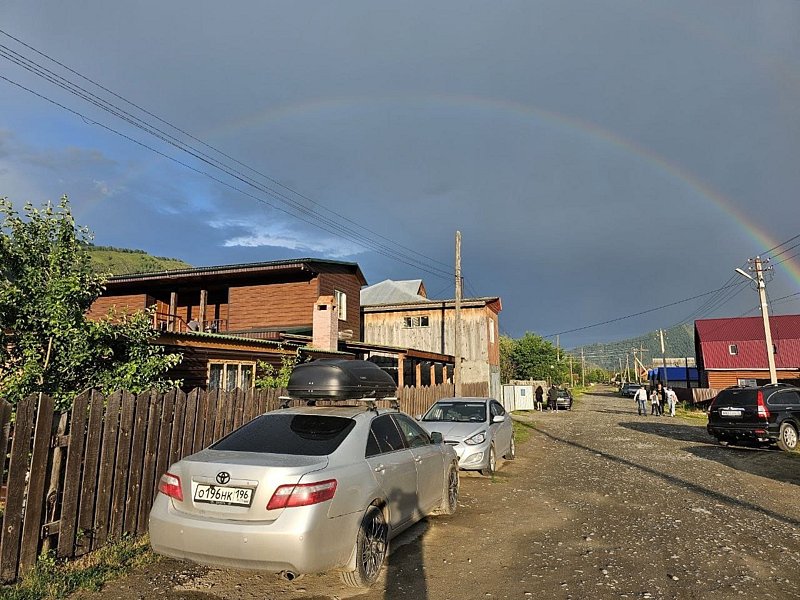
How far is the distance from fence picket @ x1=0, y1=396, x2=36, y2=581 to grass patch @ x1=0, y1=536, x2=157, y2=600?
0.21 metres

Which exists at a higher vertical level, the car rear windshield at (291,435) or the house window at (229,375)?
the house window at (229,375)

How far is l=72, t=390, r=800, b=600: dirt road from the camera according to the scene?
457cm

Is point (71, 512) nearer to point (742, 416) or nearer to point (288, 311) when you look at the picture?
point (742, 416)

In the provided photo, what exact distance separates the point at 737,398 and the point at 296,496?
14857 millimetres

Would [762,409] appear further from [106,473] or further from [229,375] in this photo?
[106,473]

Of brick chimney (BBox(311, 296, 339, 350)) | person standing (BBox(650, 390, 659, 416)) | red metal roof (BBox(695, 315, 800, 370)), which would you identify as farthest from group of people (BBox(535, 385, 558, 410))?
brick chimney (BBox(311, 296, 339, 350))

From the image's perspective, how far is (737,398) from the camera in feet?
47.4

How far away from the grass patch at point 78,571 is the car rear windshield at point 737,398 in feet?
49.6

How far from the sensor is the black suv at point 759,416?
1363 cm

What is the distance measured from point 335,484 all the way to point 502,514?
13.3 feet

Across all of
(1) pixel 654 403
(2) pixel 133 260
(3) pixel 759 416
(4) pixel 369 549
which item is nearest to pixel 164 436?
(4) pixel 369 549

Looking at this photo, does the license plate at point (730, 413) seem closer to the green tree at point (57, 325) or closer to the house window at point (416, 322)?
the green tree at point (57, 325)

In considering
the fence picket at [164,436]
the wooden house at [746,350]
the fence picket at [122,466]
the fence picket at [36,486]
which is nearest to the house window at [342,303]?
the fence picket at [164,436]

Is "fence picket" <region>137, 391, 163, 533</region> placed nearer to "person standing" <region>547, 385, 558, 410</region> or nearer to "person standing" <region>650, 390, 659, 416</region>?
"person standing" <region>650, 390, 659, 416</region>
